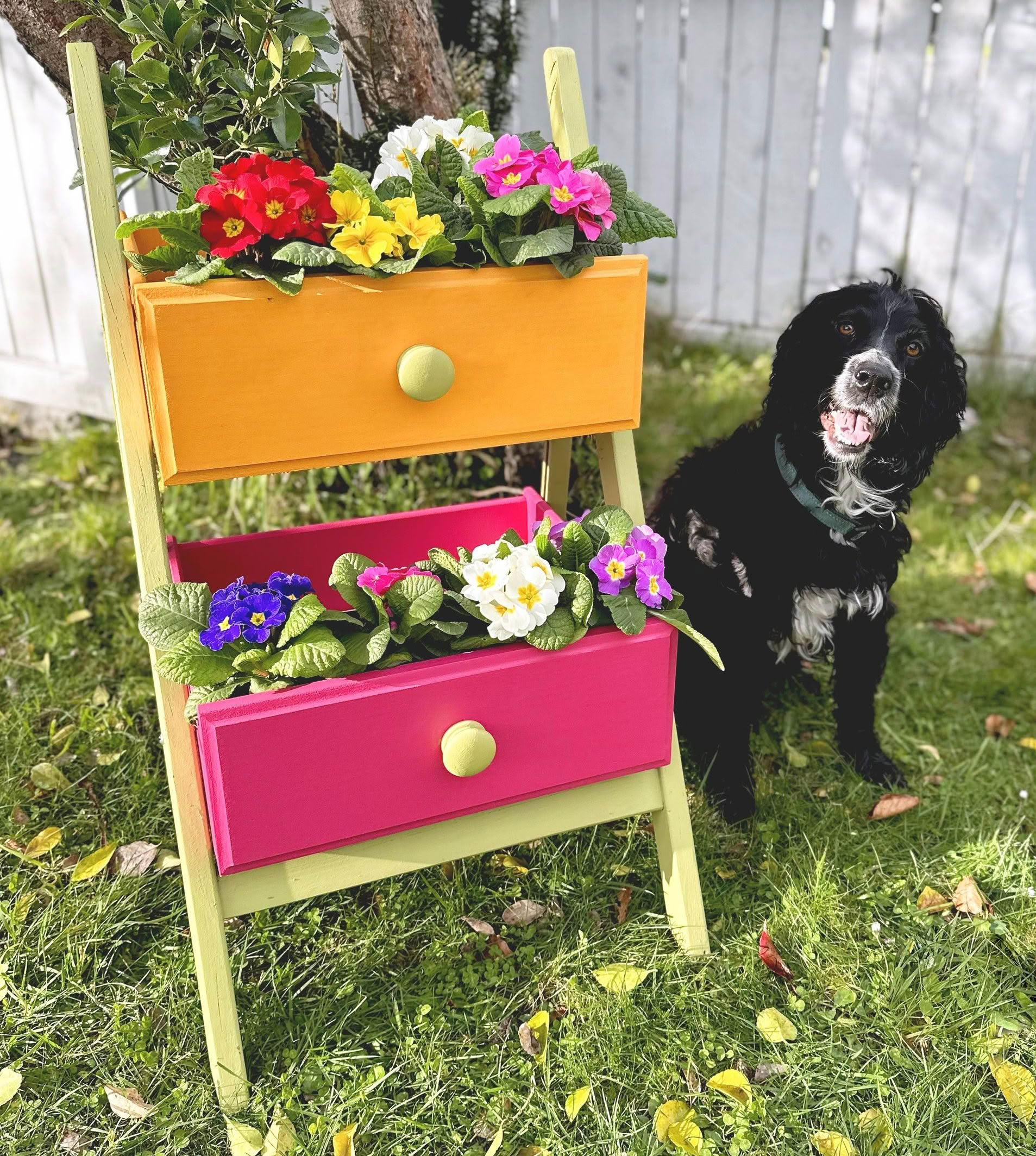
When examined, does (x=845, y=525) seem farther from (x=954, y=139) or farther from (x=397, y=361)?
(x=954, y=139)

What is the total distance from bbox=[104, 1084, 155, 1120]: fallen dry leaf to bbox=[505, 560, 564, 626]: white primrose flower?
98 cm

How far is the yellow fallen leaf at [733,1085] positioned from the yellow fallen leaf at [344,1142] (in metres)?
0.56

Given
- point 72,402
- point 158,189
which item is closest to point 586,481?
point 158,189

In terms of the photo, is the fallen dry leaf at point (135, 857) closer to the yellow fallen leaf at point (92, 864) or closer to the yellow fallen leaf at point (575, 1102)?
the yellow fallen leaf at point (92, 864)

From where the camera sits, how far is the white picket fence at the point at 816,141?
418 cm

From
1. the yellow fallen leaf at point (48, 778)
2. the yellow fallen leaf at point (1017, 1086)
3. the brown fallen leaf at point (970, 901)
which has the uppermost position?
the yellow fallen leaf at point (48, 778)

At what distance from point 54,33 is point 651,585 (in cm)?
150

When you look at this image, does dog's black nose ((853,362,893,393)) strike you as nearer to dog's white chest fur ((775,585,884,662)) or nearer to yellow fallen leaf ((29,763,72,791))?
dog's white chest fur ((775,585,884,662))

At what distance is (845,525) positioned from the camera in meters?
1.99

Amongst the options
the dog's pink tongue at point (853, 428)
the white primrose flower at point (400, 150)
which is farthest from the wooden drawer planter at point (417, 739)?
the white primrose flower at point (400, 150)

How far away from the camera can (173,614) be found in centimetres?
146

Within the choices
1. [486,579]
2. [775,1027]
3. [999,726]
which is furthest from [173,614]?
[999,726]

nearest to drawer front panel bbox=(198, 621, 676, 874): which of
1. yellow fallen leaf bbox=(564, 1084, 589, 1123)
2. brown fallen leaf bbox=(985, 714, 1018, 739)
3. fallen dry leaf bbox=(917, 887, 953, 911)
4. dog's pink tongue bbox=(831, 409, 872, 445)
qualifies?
yellow fallen leaf bbox=(564, 1084, 589, 1123)

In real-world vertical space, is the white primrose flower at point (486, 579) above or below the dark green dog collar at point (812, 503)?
above
